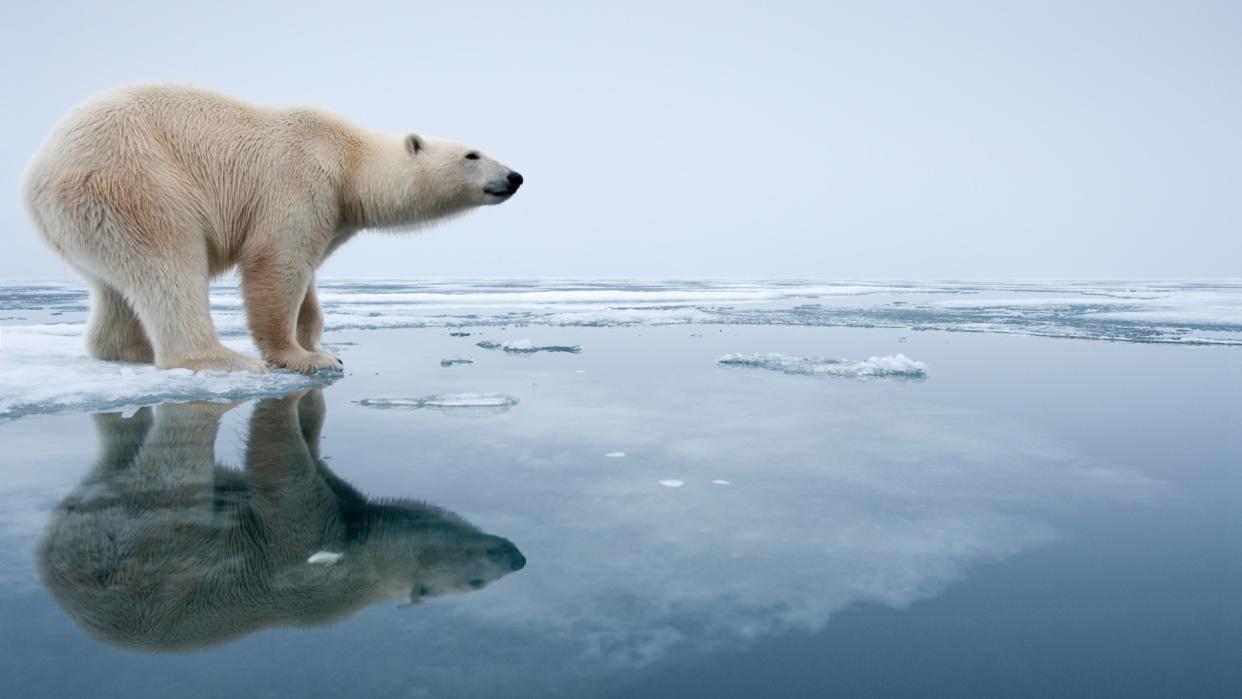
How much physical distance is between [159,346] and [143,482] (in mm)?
2219

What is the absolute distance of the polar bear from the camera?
4012 mm

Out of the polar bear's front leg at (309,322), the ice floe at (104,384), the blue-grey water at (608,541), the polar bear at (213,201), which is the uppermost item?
the polar bear at (213,201)

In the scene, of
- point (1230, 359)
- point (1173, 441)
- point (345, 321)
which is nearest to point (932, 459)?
point (1173, 441)

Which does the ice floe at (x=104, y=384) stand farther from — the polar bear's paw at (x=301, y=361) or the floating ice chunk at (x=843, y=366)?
the floating ice chunk at (x=843, y=366)

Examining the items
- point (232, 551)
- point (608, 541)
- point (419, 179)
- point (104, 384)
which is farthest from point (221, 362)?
point (608, 541)

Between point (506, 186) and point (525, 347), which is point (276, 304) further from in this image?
point (525, 347)

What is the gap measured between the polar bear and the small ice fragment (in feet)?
9.72

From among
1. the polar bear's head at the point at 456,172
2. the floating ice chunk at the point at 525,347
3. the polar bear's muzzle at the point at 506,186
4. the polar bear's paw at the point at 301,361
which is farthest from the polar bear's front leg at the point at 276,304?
the floating ice chunk at the point at 525,347

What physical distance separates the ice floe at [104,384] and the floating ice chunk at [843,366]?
290 cm

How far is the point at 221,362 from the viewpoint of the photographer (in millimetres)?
4367

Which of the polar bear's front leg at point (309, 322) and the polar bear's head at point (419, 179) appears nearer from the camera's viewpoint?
the polar bear's head at point (419, 179)

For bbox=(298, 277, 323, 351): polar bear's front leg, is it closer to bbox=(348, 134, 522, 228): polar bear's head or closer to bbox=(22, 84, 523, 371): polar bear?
bbox=(22, 84, 523, 371): polar bear

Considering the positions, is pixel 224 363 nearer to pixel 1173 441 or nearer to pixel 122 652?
pixel 122 652

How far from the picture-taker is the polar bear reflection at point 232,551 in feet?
4.91
